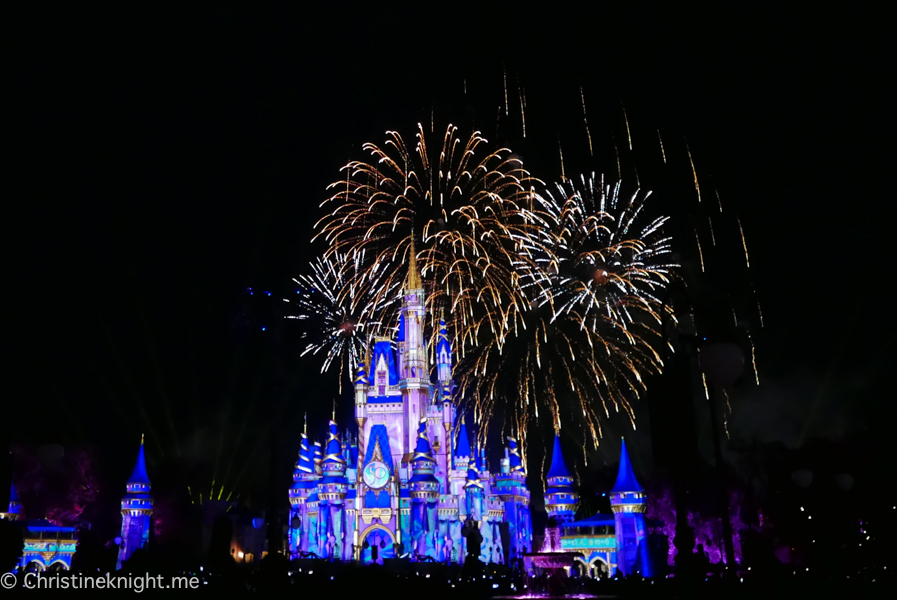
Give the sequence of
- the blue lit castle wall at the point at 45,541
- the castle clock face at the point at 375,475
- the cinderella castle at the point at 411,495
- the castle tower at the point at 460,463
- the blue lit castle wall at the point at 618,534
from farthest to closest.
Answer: the castle tower at the point at 460,463
the castle clock face at the point at 375,475
the cinderella castle at the point at 411,495
the blue lit castle wall at the point at 618,534
the blue lit castle wall at the point at 45,541

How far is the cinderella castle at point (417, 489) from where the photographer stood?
196 ft

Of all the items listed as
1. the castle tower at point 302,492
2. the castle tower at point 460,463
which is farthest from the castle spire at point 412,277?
the castle tower at point 302,492

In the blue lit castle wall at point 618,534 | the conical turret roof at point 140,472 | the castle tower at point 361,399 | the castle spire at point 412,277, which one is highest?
the castle spire at point 412,277

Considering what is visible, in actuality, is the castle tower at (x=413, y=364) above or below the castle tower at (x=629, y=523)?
above

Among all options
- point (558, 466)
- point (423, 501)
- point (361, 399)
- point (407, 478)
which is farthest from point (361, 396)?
point (558, 466)

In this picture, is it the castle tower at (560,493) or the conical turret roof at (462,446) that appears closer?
the castle tower at (560,493)

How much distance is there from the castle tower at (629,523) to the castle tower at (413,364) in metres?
21.4

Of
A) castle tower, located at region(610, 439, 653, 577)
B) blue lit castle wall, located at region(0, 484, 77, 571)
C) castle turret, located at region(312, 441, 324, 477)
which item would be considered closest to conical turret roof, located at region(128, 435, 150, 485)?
blue lit castle wall, located at region(0, 484, 77, 571)

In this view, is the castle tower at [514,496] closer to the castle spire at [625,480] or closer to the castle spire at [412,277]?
the castle spire at [625,480]

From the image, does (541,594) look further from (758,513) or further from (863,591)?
(758,513)

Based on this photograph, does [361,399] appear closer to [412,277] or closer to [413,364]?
[413,364]

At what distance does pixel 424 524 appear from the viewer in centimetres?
6462

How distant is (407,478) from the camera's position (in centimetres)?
6944

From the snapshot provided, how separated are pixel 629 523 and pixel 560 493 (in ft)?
40.9
